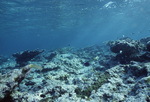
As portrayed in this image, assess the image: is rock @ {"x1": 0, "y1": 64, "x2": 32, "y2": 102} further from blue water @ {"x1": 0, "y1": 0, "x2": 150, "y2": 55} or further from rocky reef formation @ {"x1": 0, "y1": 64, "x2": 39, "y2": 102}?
blue water @ {"x1": 0, "y1": 0, "x2": 150, "y2": 55}

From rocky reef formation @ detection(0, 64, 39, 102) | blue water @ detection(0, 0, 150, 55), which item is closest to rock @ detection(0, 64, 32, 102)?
rocky reef formation @ detection(0, 64, 39, 102)

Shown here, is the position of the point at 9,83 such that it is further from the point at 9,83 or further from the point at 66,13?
the point at 66,13

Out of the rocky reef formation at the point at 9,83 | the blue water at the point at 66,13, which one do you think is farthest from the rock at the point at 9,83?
the blue water at the point at 66,13

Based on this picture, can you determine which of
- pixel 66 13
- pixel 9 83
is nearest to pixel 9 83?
pixel 9 83

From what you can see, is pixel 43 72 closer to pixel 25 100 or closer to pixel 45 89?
pixel 45 89

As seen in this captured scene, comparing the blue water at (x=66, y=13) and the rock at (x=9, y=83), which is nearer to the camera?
the rock at (x=9, y=83)

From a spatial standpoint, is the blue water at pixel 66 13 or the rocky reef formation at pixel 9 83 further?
the blue water at pixel 66 13

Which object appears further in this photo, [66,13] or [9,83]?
[66,13]

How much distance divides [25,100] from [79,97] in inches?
73.9

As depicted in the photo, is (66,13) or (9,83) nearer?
(9,83)

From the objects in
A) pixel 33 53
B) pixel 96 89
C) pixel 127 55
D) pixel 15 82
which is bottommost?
pixel 33 53

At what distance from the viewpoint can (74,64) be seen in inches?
390

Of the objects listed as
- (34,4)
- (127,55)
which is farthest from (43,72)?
(34,4)

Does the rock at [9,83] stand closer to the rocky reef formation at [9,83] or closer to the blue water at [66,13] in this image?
the rocky reef formation at [9,83]
